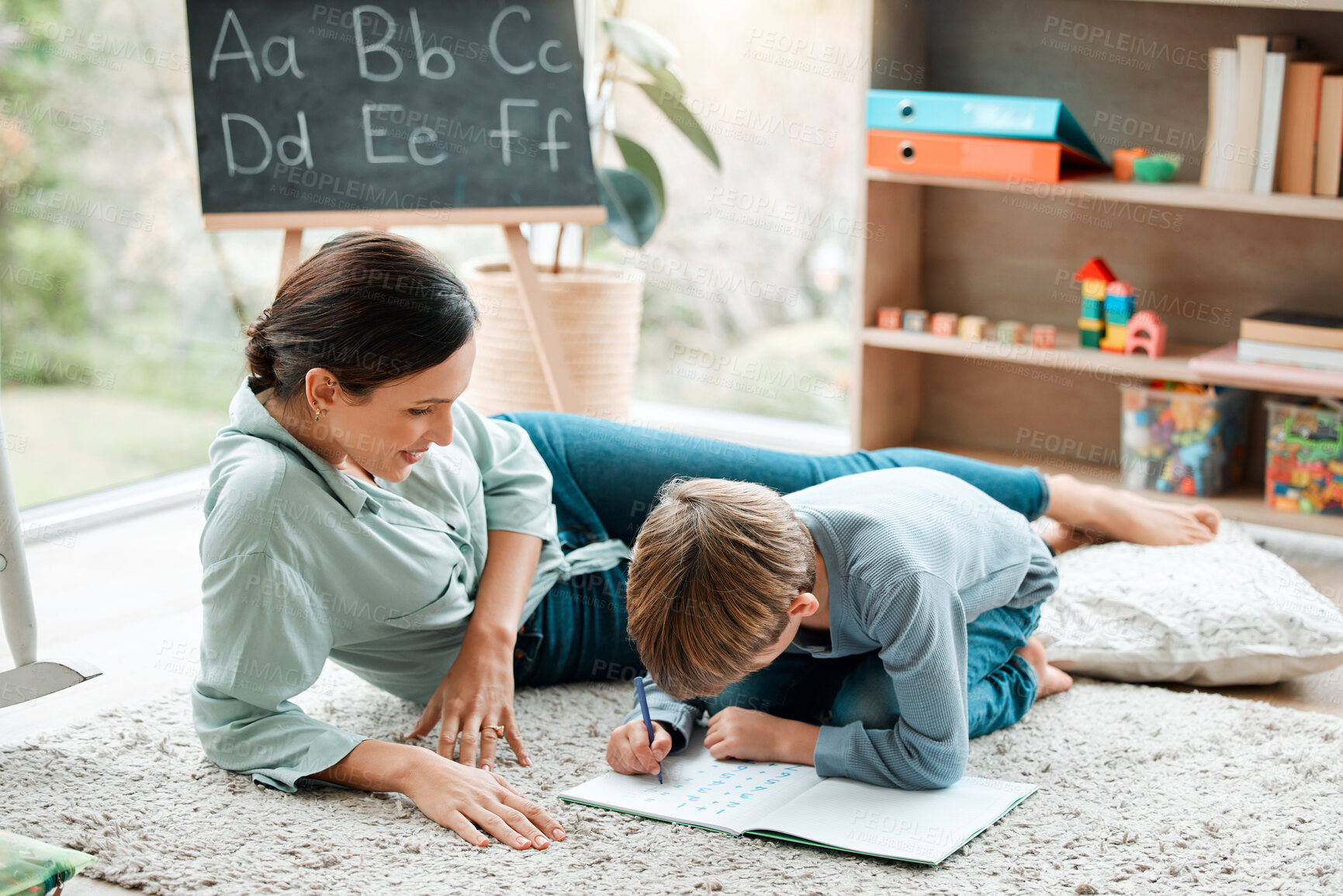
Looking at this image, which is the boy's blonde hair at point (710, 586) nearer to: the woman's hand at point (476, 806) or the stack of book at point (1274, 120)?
the woman's hand at point (476, 806)

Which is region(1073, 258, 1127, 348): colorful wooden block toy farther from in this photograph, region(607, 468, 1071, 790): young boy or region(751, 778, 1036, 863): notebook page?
region(751, 778, 1036, 863): notebook page

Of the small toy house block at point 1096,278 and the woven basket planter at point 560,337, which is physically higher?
the small toy house block at point 1096,278

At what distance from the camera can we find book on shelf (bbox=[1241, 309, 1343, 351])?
2.11 metres

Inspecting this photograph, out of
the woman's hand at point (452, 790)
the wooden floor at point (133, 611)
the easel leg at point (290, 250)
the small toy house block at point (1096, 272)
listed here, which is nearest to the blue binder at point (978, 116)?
the small toy house block at point (1096, 272)

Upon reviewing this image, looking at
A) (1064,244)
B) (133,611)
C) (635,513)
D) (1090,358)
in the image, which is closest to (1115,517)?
(1090,358)

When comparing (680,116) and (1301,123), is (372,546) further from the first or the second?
(1301,123)

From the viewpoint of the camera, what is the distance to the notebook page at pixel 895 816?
4.03 ft

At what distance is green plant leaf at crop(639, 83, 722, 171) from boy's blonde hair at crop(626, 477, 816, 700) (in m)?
1.49

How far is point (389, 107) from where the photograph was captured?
2225 millimetres

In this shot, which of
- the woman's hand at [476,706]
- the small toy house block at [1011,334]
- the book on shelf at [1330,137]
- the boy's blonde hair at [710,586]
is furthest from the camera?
the small toy house block at [1011,334]

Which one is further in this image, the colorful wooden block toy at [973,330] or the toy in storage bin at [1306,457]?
the colorful wooden block toy at [973,330]

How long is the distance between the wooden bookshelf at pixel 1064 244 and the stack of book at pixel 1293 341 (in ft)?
0.17

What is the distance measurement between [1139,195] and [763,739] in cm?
135

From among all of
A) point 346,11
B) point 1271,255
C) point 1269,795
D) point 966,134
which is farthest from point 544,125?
point 1269,795
